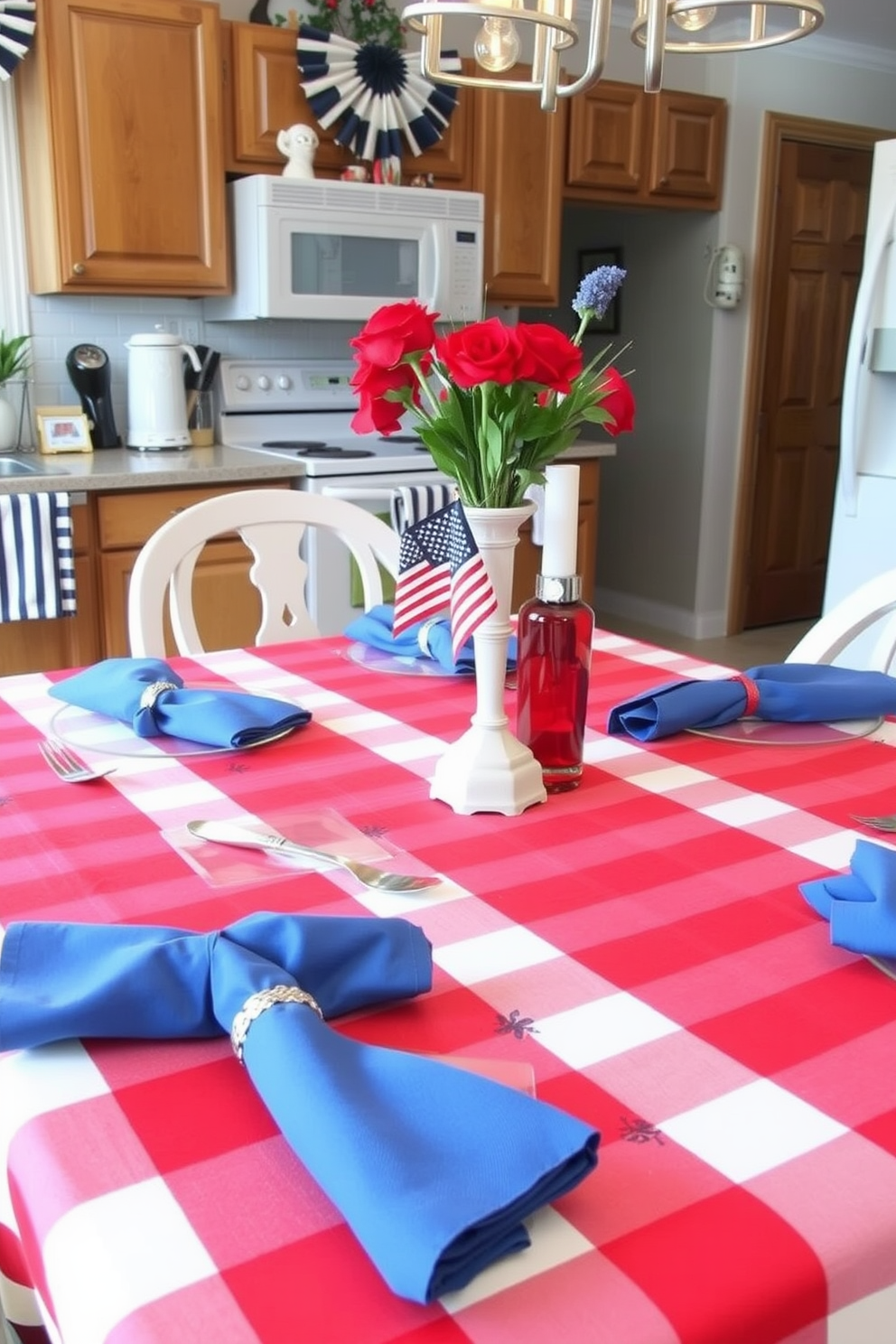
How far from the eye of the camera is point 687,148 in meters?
4.41

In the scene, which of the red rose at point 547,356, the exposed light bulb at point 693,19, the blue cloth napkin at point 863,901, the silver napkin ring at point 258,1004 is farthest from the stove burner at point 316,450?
the silver napkin ring at point 258,1004

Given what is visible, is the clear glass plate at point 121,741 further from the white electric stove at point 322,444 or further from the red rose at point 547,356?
the white electric stove at point 322,444

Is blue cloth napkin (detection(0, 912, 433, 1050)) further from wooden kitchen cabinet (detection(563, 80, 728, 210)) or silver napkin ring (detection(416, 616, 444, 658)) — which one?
wooden kitchen cabinet (detection(563, 80, 728, 210))

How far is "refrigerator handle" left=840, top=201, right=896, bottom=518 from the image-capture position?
11.1 ft

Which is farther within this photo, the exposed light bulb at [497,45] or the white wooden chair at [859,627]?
the white wooden chair at [859,627]

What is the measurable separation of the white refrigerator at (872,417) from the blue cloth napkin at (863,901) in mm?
2726

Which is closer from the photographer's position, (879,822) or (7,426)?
(879,822)

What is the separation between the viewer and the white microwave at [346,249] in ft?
11.0

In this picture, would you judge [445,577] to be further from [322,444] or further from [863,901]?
[322,444]

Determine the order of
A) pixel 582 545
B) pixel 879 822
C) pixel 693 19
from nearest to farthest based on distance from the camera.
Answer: pixel 879 822, pixel 693 19, pixel 582 545

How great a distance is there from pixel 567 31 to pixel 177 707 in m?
0.87

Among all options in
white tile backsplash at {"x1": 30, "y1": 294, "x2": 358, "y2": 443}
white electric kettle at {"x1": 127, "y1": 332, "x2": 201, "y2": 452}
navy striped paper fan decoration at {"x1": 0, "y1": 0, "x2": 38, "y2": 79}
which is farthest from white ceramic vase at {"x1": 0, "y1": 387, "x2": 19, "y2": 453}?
navy striped paper fan decoration at {"x1": 0, "y1": 0, "x2": 38, "y2": 79}

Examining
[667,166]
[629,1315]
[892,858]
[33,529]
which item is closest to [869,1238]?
[629,1315]

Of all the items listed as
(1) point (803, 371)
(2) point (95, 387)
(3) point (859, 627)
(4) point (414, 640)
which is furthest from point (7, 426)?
(1) point (803, 371)
